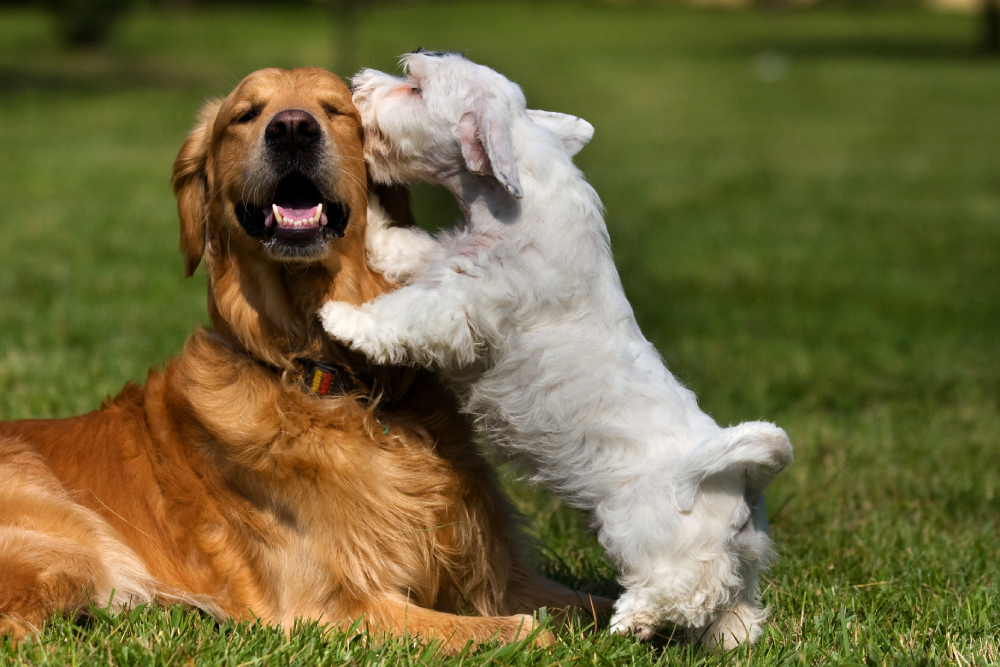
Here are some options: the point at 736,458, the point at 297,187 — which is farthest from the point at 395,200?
the point at 736,458

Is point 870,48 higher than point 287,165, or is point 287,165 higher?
point 287,165

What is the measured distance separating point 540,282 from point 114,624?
1.62 metres

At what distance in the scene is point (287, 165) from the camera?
3.33 meters

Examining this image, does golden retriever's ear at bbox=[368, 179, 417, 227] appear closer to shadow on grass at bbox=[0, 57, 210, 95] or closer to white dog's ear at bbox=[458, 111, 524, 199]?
white dog's ear at bbox=[458, 111, 524, 199]

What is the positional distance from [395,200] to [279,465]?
3.31ft

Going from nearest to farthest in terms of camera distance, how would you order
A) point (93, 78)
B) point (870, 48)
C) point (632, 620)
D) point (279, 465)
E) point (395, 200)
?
1. point (632, 620)
2. point (279, 465)
3. point (395, 200)
4. point (93, 78)
5. point (870, 48)

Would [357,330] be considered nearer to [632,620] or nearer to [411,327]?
[411,327]

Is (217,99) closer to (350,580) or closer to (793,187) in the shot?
(350,580)

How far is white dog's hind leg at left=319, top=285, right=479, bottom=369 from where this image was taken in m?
3.02

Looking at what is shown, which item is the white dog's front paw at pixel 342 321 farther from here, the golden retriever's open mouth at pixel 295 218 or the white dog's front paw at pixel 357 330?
the golden retriever's open mouth at pixel 295 218

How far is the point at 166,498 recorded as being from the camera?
11.4 feet

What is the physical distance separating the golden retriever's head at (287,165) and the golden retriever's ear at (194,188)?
6cm

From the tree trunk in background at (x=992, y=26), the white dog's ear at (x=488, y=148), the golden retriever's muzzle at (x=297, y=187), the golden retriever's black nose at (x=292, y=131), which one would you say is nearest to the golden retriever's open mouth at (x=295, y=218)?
the golden retriever's muzzle at (x=297, y=187)

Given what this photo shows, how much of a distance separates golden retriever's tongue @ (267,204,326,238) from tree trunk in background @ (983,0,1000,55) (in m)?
36.3
